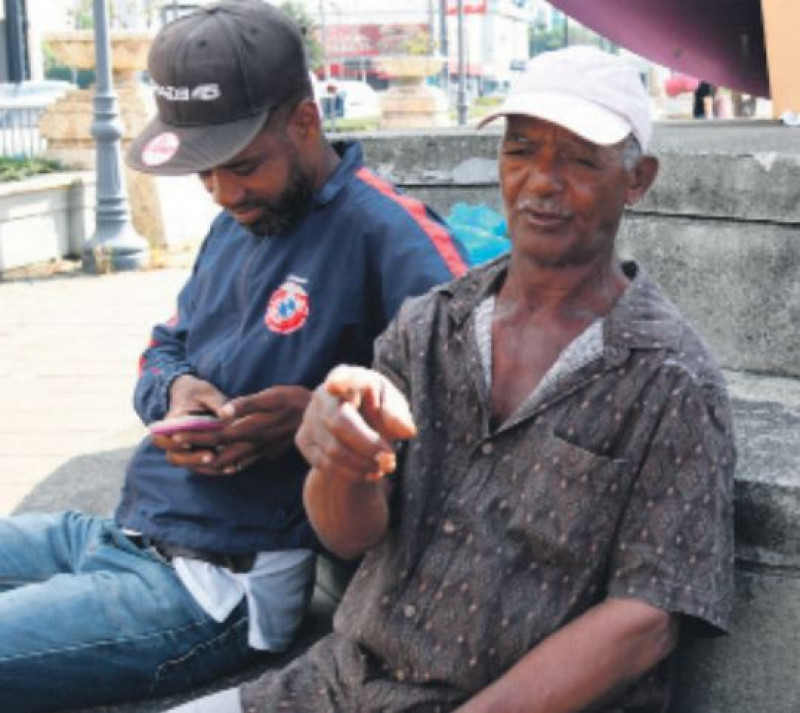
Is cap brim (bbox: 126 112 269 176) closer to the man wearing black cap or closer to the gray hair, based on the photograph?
the man wearing black cap

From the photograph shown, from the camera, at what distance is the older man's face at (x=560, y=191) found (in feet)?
6.77

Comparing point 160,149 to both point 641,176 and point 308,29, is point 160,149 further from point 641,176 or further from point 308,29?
point 308,29

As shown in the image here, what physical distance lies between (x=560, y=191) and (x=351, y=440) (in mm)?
511

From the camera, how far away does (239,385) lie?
8.83 feet

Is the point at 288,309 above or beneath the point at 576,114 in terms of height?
beneath

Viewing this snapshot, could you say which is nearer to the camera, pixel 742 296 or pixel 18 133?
pixel 742 296

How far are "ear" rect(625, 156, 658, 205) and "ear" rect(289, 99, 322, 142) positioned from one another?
0.76 metres

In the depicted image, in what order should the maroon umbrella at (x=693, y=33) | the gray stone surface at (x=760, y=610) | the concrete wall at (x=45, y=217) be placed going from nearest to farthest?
the gray stone surface at (x=760, y=610), the maroon umbrella at (x=693, y=33), the concrete wall at (x=45, y=217)

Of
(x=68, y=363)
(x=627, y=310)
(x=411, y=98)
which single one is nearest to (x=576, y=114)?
(x=627, y=310)

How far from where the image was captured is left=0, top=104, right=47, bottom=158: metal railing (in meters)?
15.1

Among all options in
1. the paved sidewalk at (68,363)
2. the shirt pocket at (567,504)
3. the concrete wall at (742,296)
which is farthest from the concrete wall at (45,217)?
→ the shirt pocket at (567,504)

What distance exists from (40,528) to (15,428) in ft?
11.7

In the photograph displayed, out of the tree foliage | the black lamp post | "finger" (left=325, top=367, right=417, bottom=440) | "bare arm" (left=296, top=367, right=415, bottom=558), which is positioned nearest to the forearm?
"bare arm" (left=296, top=367, right=415, bottom=558)

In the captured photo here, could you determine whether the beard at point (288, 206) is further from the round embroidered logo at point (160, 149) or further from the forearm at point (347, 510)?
the forearm at point (347, 510)
